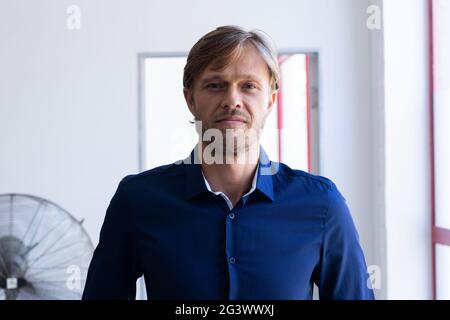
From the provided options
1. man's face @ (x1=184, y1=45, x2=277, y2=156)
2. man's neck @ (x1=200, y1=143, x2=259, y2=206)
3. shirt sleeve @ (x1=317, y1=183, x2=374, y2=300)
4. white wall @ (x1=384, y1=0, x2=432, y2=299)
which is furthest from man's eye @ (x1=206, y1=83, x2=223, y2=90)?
white wall @ (x1=384, y1=0, x2=432, y2=299)

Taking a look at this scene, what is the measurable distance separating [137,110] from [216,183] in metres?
2.03

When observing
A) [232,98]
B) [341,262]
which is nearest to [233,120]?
[232,98]

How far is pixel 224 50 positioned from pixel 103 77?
6.96 ft

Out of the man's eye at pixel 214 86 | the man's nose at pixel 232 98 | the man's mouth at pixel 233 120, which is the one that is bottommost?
the man's mouth at pixel 233 120

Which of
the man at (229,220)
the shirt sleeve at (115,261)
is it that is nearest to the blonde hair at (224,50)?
the man at (229,220)

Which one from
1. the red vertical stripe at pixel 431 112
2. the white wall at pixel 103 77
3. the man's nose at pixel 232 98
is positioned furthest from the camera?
the white wall at pixel 103 77

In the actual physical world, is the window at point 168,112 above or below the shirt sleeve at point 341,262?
above

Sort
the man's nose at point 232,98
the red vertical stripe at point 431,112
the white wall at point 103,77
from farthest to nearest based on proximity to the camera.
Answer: the white wall at point 103,77 → the red vertical stripe at point 431,112 → the man's nose at point 232,98

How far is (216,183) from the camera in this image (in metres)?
0.99

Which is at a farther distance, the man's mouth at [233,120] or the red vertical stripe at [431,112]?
the red vertical stripe at [431,112]

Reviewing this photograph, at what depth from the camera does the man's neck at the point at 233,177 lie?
0.98 m

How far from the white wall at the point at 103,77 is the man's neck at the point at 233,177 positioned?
2014 mm

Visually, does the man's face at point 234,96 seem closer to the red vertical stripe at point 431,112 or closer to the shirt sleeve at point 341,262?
the shirt sleeve at point 341,262
